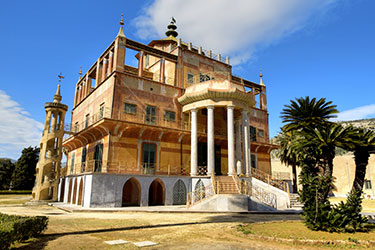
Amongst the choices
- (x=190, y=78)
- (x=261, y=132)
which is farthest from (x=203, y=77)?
(x=261, y=132)

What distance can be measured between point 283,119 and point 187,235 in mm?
14094

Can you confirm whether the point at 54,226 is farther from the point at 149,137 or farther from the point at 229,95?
the point at 229,95

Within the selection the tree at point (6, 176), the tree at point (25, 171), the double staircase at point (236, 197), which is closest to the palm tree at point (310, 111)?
the double staircase at point (236, 197)

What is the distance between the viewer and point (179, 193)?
24312 mm

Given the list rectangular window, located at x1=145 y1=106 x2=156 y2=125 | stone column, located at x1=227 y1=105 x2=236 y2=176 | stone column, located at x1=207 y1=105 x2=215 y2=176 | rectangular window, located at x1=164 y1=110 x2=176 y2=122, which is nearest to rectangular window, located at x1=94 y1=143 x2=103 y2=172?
rectangular window, located at x1=145 y1=106 x2=156 y2=125

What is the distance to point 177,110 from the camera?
27.9 metres

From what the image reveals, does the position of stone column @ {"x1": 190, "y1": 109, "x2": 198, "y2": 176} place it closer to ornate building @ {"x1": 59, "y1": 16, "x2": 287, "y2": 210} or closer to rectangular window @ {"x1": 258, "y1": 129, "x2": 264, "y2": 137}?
ornate building @ {"x1": 59, "y1": 16, "x2": 287, "y2": 210}

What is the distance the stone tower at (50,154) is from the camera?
88.6 ft

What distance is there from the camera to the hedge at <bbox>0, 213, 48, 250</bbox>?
21.3 ft

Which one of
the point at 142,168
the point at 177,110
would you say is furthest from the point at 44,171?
the point at 177,110

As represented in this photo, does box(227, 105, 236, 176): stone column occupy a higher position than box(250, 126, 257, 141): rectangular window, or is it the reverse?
box(250, 126, 257, 141): rectangular window

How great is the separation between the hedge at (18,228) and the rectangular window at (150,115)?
662 inches

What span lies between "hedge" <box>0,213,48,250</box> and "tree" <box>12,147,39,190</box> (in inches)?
1793

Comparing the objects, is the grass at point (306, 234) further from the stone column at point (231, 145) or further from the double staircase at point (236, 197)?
the stone column at point (231, 145)
